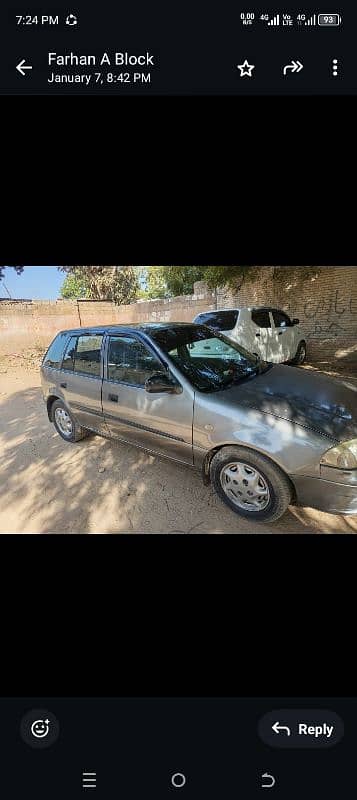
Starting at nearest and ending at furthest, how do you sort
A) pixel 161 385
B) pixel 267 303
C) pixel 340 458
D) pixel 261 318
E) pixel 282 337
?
pixel 340 458, pixel 161 385, pixel 261 318, pixel 282 337, pixel 267 303

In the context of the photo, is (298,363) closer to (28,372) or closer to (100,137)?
(100,137)

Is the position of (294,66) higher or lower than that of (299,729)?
higher

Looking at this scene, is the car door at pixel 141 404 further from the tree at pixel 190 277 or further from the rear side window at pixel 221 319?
the rear side window at pixel 221 319

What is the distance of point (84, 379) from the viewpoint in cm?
318

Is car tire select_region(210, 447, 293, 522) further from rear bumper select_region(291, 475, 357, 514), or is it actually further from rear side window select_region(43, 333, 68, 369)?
rear side window select_region(43, 333, 68, 369)

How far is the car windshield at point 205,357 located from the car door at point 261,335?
9.60 ft

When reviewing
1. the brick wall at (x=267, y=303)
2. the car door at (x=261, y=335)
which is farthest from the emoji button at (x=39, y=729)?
the brick wall at (x=267, y=303)

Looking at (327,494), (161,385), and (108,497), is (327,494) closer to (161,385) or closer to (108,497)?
(161,385)

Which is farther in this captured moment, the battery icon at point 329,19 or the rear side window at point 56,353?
the rear side window at point 56,353

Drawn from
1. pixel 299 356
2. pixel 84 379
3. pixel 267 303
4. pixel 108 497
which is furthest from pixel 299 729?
pixel 267 303

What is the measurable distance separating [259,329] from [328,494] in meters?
4.54

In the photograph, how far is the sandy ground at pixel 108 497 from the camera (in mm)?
2188

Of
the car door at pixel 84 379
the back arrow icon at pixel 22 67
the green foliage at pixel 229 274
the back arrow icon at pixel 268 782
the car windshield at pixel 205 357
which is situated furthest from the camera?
the green foliage at pixel 229 274

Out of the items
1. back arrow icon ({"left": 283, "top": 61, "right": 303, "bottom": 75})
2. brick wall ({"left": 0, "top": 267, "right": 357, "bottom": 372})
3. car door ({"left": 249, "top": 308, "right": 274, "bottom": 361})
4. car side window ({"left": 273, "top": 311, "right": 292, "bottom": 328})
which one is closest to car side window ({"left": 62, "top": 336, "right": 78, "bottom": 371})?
back arrow icon ({"left": 283, "top": 61, "right": 303, "bottom": 75})
